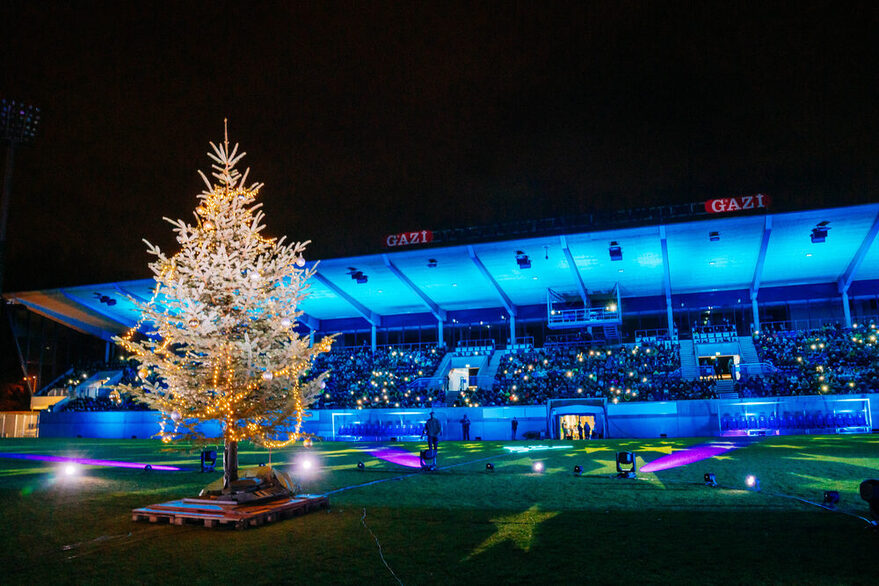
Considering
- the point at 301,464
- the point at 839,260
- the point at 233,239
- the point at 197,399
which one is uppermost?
the point at 839,260

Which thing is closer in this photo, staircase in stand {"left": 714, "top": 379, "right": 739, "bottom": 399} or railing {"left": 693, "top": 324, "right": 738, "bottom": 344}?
staircase in stand {"left": 714, "top": 379, "right": 739, "bottom": 399}

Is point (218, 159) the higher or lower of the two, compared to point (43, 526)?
higher

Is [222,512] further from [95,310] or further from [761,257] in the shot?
[95,310]

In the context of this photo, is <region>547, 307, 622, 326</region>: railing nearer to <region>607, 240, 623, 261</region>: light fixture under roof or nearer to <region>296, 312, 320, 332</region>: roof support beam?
<region>607, 240, 623, 261</region>: light fixture under roof

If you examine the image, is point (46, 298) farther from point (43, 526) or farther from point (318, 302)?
point (43, 526)

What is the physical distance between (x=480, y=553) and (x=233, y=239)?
280 inches

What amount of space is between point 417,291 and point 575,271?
39.9 ft

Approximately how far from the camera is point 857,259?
39938mm

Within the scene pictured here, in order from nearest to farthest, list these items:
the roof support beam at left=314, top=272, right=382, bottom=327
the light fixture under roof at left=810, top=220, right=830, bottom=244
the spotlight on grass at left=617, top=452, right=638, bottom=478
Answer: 1. the spotlight on grass at left=617, top=452, right=638, bottom=478
2. the light fixture under roof at left=810, top=220, right=830, bottom=244
3. the roof support beam at left=314, top=272, right=382, bottom=327

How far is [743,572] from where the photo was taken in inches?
251

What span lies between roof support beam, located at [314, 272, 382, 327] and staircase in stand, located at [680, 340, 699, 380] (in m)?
24.7

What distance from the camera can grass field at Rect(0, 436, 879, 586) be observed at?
6.50 meters

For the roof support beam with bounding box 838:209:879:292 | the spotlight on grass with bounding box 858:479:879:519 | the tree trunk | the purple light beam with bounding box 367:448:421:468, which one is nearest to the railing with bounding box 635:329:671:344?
the roof support beam with bounding box 838:209:879:292

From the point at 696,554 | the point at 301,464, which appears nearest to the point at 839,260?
the point at 301,464
